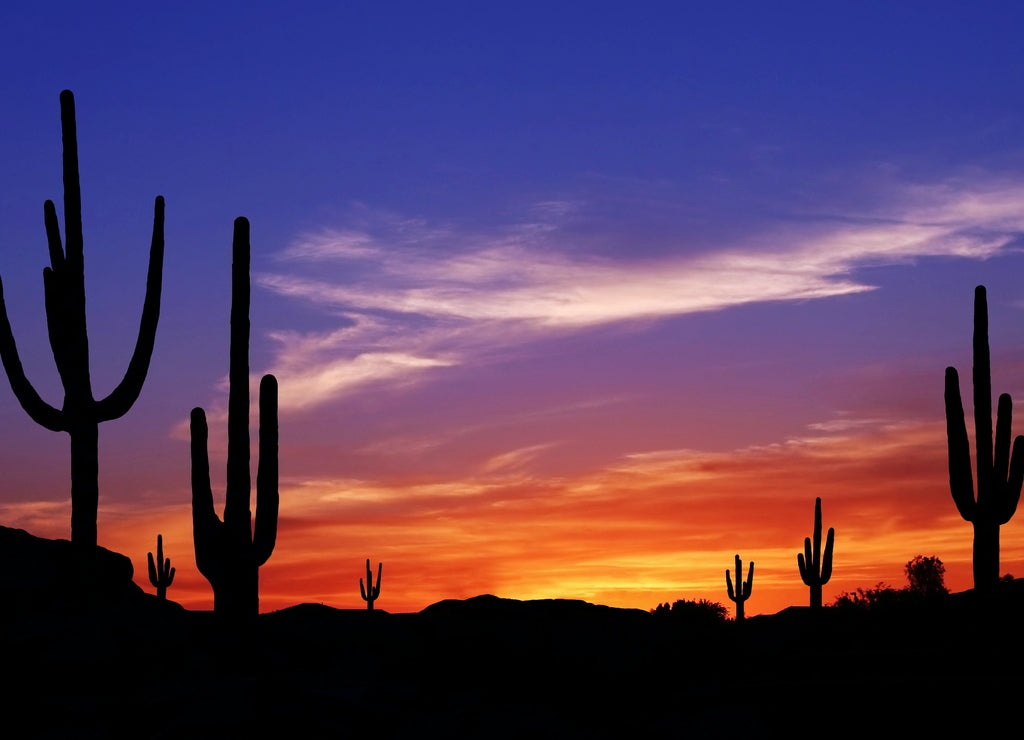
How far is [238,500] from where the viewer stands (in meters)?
13.9

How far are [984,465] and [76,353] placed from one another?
12539 millimetres

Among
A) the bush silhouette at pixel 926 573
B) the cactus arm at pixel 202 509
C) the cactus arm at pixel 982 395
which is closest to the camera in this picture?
the cactus arm at pixel 202 509

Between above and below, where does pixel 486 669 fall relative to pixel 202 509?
below

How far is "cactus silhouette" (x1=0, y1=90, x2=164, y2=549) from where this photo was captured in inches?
585

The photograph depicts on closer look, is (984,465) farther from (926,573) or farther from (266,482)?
(926,573)

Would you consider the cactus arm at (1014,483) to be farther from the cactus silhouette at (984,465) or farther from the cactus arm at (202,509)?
the cactus arm at (202,509)

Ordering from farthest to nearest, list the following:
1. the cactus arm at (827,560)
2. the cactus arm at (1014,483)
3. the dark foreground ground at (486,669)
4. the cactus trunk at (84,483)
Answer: the cactus arm at (827,560), the cactus arm at (1014,483), the cactus trunk at (84,483), the dark foreground ground at (486,669)

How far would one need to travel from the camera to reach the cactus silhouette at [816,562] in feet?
99.0

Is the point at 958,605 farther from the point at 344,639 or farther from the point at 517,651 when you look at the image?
the point at 344,639

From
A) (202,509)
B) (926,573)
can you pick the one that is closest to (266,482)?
(202,509)

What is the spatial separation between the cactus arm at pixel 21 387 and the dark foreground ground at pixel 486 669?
4.93 feet

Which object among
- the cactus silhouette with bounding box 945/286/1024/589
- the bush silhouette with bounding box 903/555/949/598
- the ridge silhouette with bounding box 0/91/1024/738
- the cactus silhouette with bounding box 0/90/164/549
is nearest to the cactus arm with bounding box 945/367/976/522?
the cactus silhouette with bounding box 945/286/1024/589

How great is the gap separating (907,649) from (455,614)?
550cm

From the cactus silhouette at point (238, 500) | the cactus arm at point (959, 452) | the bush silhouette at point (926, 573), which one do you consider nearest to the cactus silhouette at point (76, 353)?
the cactus silhouette at point (238, 500)
